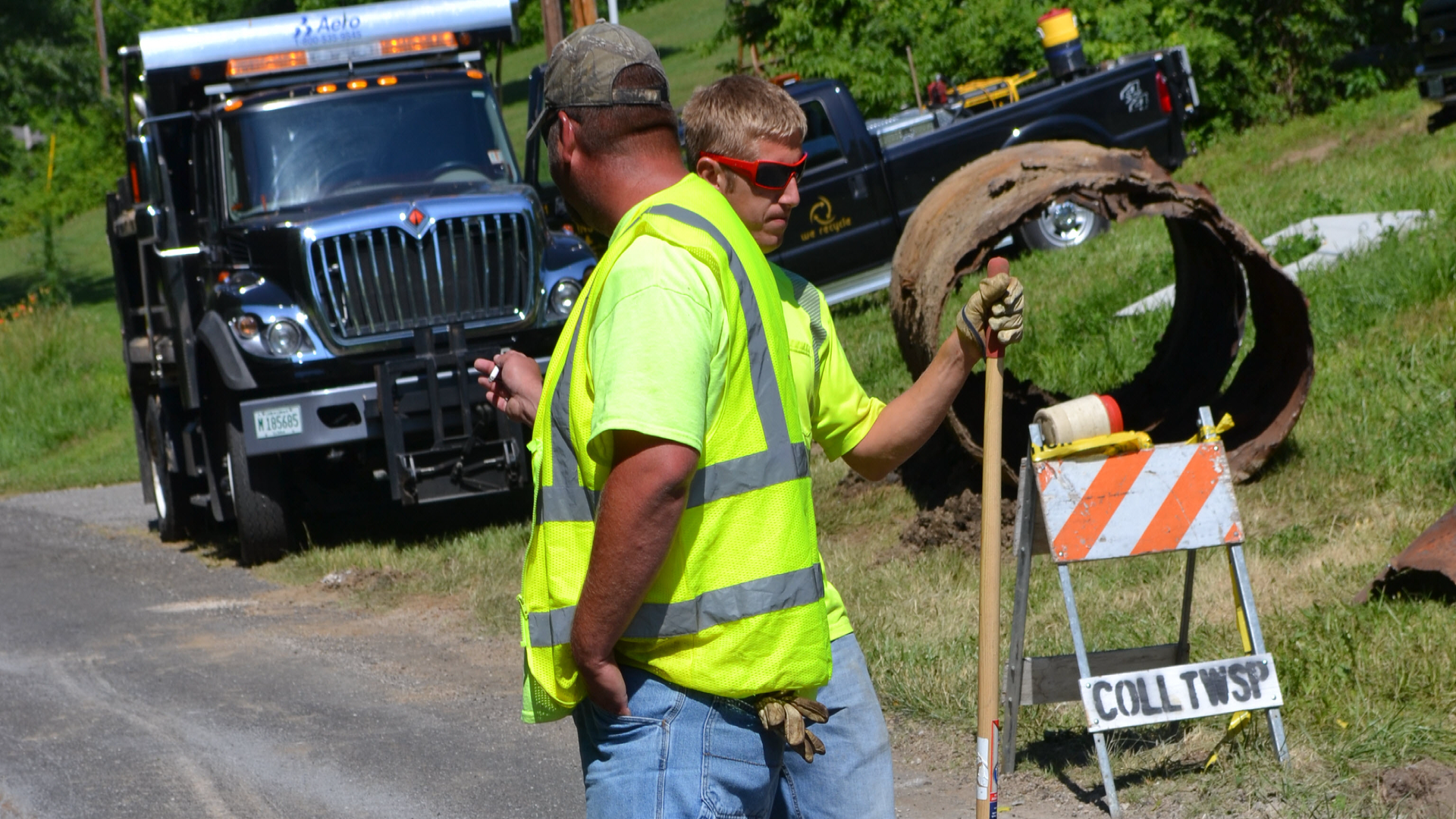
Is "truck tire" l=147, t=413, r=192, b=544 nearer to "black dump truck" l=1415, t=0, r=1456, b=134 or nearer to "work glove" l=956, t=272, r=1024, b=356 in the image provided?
"black dump truck" l=1415, t=0, r=1456, b=134

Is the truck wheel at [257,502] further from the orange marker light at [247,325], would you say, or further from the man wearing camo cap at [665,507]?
the man wearing camo cap at [665,507]

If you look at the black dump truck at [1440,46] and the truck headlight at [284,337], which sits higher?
the black dump truck at [1440,46]

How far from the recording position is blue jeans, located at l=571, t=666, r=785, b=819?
2354 millimetres

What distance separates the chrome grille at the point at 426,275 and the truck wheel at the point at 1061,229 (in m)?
6.16

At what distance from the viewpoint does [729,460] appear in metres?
2.31

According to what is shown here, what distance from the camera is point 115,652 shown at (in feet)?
24.8

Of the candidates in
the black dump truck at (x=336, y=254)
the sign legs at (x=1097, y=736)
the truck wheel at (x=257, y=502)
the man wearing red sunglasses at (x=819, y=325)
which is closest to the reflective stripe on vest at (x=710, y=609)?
the man wearing red sunglasses at (x=819, y=325)

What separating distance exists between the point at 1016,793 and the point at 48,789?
3466 millimetres

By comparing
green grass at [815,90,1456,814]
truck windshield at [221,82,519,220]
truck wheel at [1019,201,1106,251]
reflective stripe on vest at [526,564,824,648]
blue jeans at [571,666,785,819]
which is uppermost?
truck windshield at [221,82,519,220]

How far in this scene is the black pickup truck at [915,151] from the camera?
1337cm

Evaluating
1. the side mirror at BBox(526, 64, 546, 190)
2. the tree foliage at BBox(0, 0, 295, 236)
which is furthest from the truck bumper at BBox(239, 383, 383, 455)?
the tree foliage at BBox(0, 0, 295, 236)

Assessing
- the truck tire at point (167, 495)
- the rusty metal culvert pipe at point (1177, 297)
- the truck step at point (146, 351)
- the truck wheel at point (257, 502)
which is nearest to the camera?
the rusty metal culvert pipe at point (1177, 297)

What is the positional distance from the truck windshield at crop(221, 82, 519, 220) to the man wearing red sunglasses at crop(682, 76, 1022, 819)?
22.0 ft

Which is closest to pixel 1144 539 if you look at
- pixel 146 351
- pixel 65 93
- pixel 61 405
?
pixel 146 351
